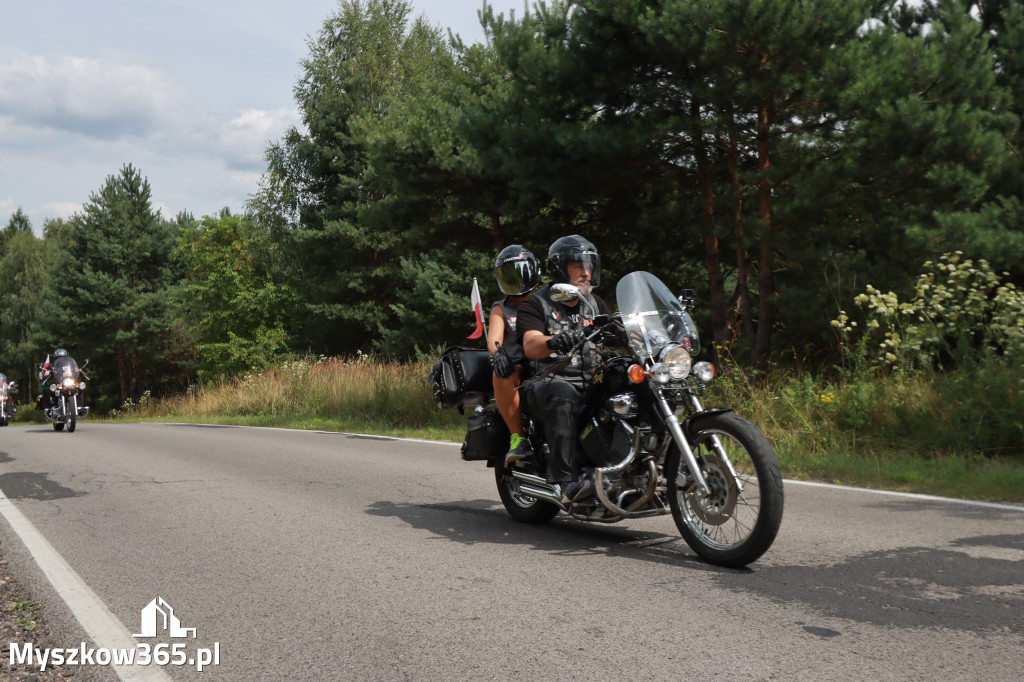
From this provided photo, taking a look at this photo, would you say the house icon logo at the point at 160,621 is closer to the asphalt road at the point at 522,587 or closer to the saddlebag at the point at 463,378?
the asphalt road at the point at 522,587

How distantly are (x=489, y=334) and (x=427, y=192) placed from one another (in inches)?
574

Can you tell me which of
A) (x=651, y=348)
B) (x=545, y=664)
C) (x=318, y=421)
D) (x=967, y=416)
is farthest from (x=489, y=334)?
(x=318, y=421)

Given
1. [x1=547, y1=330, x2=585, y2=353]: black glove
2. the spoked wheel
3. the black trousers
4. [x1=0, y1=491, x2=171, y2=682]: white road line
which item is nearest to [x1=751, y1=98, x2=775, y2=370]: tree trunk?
the black trousers

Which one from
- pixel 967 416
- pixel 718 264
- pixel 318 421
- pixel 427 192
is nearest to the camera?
pixel 967 416

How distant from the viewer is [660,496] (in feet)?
16.5

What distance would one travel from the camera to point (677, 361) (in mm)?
4750

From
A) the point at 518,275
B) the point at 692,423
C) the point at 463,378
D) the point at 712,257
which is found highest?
the point at 712,257

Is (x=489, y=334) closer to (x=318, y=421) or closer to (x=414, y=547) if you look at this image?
(x=414, y=547)

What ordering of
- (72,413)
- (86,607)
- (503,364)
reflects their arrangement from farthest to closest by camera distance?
(72,413)
(503,364)
(86,607)

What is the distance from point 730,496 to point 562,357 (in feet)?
4.51

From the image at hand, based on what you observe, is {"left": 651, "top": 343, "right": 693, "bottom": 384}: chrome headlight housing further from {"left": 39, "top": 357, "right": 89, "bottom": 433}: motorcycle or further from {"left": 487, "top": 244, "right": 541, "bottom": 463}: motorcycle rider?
{"left": 39, "top": 357, "right": 89, "bottom": 433}: motorcycle

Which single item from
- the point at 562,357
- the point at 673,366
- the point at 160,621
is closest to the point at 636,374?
the point at 673,366

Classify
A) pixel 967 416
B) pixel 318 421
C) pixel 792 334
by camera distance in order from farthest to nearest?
pixel 318 421
pixel 792 334
pixel 967 416

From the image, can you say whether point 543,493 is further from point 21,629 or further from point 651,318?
point 21,629
